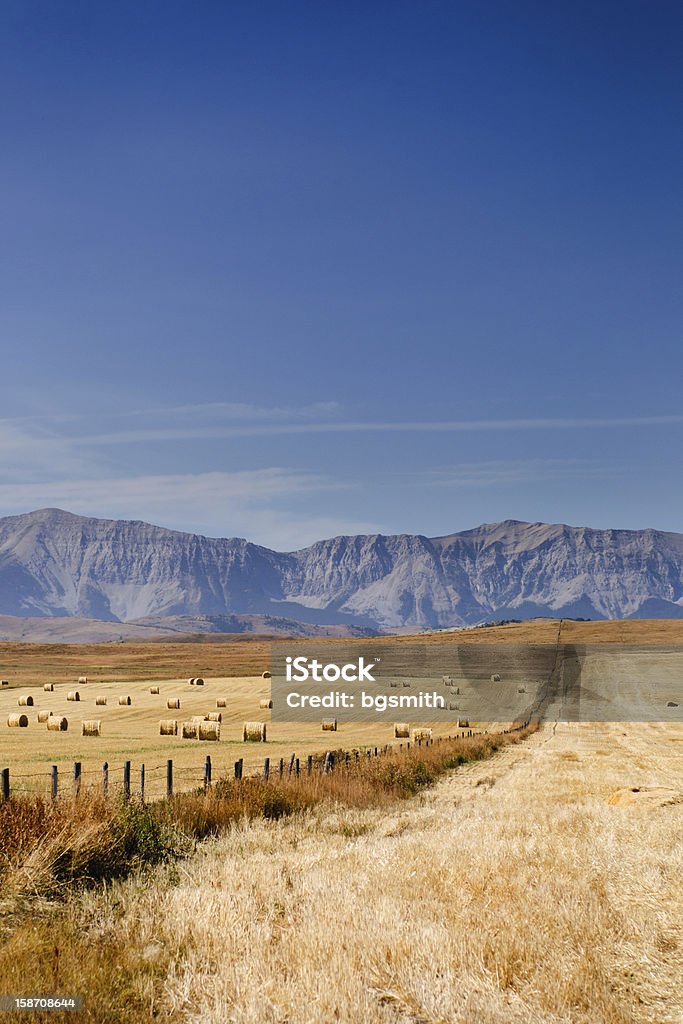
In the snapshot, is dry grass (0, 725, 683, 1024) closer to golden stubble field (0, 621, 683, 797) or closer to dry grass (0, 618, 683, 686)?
golden stubble field (0, 621, 683, 797)

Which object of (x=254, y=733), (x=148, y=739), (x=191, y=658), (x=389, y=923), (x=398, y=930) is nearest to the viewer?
(x=398, y=930)

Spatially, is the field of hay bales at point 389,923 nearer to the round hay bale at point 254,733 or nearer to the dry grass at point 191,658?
the round hay bale at point 254,733

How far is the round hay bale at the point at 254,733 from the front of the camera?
4419 centimetres

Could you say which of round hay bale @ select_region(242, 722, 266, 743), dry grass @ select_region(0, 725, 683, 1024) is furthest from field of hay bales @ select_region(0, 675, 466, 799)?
dry grass @ select_region(0, 725, 683, 1024)

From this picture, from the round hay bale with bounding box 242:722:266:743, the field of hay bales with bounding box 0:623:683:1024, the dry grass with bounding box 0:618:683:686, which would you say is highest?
the field of hay bales with bounding box 0:623:683:1024

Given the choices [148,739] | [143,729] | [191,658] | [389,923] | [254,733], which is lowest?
[191,658]

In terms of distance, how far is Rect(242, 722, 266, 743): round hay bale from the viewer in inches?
1740

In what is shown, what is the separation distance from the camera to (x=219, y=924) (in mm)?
9875

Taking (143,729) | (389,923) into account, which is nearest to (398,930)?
(389,923)

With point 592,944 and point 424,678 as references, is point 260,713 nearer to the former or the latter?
point 424,678

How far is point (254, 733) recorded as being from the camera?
1746 inches

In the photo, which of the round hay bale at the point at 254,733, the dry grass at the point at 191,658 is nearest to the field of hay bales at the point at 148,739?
the round hay bale at the point at 254,733

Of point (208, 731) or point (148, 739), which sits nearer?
point (148, 739)

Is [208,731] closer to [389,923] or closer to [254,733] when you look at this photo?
[254,733]
